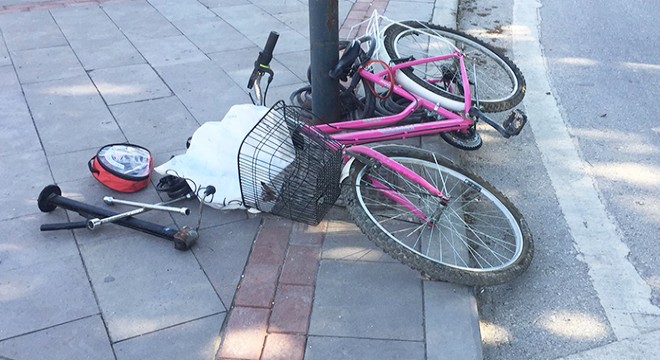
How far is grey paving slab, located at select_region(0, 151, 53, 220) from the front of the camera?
12.1 ft

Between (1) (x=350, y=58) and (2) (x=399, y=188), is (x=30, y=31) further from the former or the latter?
(2) (x=399, y=188)

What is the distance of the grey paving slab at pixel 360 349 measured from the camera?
2.75 meters

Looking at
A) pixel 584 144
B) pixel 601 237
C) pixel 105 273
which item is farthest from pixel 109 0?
pixel 601 237

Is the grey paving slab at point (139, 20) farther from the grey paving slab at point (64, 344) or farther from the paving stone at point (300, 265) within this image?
the grey paving slab at point (64, 344)

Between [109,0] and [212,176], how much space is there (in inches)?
192

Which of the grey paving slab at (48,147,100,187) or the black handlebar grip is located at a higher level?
the black handlebar grip

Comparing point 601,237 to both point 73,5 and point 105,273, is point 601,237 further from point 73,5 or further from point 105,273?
point 73,5

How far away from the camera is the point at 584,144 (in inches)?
183

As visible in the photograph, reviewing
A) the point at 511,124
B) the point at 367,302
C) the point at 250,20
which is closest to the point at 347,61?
the point at 511,124

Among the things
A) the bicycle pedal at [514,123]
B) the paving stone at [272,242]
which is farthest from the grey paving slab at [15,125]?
the bicycle pedal at [514,123]

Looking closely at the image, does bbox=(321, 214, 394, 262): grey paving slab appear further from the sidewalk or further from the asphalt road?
the asphalt road

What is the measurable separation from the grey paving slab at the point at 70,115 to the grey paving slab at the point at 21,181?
16cm

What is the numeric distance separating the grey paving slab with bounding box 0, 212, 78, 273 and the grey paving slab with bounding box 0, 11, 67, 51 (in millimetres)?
3235

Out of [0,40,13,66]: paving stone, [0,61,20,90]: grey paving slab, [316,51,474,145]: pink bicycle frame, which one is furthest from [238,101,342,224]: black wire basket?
[0,40,13,66]: paving stone
